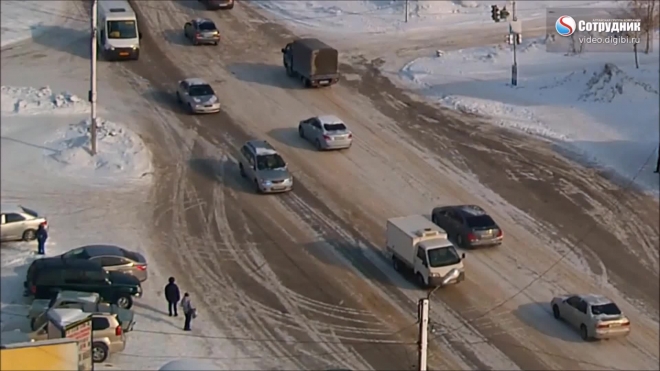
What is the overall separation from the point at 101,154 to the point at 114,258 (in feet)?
30.5

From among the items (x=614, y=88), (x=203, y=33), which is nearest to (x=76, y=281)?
(x=203, y=33)

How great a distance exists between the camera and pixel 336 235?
116ft

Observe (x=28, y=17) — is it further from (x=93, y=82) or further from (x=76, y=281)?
(x=76, y=281)

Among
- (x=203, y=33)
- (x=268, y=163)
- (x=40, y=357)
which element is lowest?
(x=268, y=163)

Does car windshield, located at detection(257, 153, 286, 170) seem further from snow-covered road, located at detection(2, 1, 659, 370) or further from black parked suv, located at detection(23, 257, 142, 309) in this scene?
black parked suv, located at detection(23, 257, 142, 309)

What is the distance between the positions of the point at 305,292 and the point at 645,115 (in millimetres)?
19146

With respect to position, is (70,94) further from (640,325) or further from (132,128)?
(640,325)

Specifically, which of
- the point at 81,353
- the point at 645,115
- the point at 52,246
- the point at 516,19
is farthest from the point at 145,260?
the point at 516,19

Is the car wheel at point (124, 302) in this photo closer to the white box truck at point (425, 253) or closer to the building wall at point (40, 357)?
the white box truck at point (425, 253)

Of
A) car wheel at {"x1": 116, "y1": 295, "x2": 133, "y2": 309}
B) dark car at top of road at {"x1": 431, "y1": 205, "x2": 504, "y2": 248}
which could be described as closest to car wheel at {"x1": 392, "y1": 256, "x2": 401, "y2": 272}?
dark car at top of road at {"x1": 431, "y1": 205, "x2": 504, "y2": 248}

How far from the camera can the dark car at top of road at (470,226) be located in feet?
113

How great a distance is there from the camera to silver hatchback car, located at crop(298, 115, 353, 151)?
136 ft

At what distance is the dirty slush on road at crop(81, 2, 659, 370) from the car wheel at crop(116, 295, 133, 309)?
222 cm

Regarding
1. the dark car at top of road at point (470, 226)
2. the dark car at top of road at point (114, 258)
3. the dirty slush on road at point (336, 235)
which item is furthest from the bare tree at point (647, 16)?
the dark car at top of road at point (114, 258)
